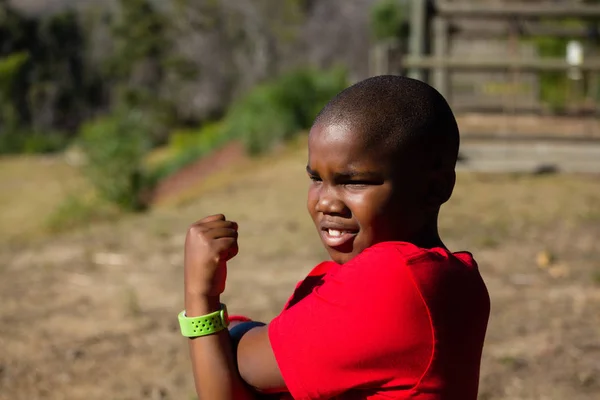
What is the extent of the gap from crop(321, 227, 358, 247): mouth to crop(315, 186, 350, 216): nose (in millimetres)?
35

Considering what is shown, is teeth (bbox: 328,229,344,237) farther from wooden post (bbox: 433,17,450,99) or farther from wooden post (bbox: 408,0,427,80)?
wooden post (bbox: 433,17,450,99)

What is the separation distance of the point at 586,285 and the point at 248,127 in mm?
8975

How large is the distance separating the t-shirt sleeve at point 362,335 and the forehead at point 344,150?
0.55 feet

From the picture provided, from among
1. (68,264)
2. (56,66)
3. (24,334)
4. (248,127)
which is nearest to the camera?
(24,334)

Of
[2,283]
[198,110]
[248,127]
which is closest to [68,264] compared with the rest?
[2,283]

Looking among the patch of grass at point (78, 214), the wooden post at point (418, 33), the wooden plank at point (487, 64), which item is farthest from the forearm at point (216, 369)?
the patch of grass at point (78, 214)

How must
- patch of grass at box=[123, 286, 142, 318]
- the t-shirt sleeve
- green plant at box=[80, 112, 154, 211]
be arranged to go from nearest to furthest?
1. the t-shirt sleeve
2. patch of grass at box=[123, 286, 142, 318]
3. green plant at box=[80, 112, 154, 211]

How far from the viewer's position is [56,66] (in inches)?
687

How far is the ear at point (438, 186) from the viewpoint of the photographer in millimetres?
1656

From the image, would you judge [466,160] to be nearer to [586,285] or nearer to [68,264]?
[586,285]

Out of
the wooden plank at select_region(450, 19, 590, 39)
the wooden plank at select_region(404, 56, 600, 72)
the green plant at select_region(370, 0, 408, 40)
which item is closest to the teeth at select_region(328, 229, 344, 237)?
the wooden plank at select_region(404, 56, 600, 72)

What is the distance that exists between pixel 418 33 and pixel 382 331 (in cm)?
793

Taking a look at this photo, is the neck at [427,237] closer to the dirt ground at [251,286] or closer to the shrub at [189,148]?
the dirt ground at [251,286]

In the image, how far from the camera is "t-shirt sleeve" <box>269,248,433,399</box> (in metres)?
1.52
